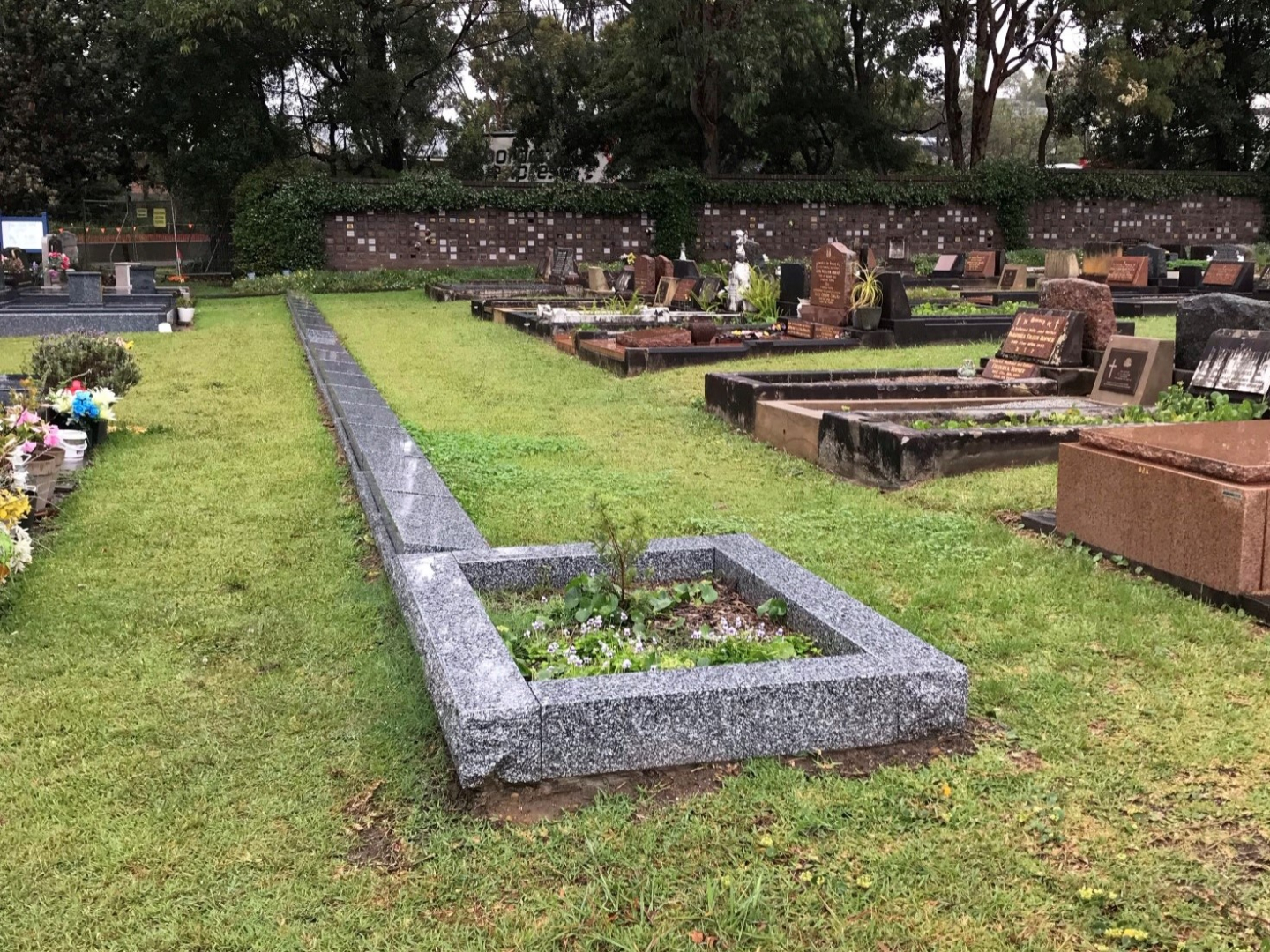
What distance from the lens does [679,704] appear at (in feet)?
9.98

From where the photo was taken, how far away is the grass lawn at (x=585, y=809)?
243 centimetres

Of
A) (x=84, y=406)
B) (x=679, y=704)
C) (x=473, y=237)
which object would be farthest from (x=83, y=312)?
(x=679, y=704)

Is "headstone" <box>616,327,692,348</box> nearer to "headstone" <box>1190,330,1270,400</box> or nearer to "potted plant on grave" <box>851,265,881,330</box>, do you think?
"potted plant on grave" <box>851,265,881,330</box>

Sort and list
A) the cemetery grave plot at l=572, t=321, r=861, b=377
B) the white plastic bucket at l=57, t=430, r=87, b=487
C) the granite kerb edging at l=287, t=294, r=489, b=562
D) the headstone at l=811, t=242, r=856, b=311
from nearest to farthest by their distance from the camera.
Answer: the granite kerb edging at l=287, t=294, r=489, b=562
the white plastic bucket at l=57, t=430, r=87, b=487
the cemetery grave plot at l=572, t=321, r=861, b=377
the headstone at l=811, t=242, r=856, b=311

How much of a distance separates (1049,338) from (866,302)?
4242mm

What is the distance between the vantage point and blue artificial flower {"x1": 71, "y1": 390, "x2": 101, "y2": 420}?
7.39m

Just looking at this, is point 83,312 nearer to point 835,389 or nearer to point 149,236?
point 835,389

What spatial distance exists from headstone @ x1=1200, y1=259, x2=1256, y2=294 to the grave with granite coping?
58.3 feet

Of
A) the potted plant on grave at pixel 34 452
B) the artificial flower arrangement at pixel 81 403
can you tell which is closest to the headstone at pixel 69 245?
the artificial flower arrangement at pixel 81 403

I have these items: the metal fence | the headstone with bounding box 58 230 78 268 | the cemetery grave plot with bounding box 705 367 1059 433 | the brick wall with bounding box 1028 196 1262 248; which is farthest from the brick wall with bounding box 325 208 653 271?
the cemetery grave plot with bounding box 705 367 1059 433

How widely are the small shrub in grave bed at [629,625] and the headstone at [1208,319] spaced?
18.2 ft

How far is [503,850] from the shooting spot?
2695mm

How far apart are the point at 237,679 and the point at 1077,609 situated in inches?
121

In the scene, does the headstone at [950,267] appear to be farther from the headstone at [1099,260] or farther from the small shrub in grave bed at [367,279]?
the small shrub in grave bed at [367,279]
